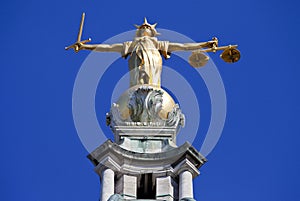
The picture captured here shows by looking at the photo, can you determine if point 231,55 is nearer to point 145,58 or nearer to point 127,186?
point 145,58

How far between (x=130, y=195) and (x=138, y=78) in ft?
27.2

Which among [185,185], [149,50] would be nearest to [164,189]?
[185,185]

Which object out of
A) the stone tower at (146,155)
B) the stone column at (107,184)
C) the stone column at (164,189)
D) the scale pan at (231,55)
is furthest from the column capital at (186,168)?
the scale pan at (231,55)

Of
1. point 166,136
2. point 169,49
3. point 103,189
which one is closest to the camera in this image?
point 103,189

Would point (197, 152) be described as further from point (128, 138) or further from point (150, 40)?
point (150, 40)

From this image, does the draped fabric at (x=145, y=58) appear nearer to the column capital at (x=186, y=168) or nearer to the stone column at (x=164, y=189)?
the column capital at (x=186, y=168)

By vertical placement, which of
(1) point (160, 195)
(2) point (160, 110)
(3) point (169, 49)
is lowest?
(1) point (160, 195)

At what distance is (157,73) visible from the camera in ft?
221

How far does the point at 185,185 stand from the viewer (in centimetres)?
6025

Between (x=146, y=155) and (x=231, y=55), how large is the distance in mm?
7141

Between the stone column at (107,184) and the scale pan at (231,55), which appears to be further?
the scale pan at (231,55)

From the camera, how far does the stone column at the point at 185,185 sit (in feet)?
196

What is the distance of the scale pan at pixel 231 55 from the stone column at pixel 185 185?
7341 millimetres

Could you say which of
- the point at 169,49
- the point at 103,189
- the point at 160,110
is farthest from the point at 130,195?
the point at 169,49
